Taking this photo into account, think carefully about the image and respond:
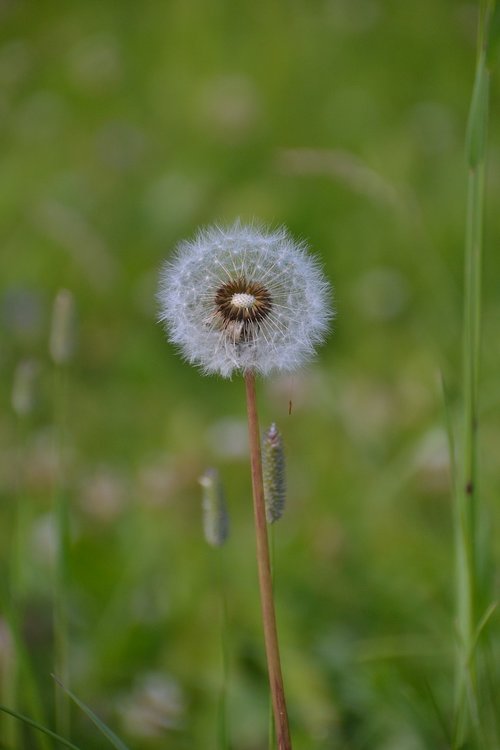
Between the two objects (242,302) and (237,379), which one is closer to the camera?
(242,302)

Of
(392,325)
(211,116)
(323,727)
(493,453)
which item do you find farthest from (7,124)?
(323,727)

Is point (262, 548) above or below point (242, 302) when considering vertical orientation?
below

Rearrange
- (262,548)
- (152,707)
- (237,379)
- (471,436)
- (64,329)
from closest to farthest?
1. (262,548)
2. (471,436)
3. (64,329)
4. (152,707)
5. (237,379)

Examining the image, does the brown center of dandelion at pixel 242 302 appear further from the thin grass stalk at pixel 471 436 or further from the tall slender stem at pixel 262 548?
the thin grass stalk at pixel 471 436

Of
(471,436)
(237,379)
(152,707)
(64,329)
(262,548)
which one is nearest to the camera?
(262,548)

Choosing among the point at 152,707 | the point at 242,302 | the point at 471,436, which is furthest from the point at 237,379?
the point at 242,302

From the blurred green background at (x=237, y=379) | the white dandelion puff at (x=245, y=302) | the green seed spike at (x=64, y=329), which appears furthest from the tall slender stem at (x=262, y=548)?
the green seed spike at (x=64, y=329)

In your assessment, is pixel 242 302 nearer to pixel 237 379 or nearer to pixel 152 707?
pixel 152 707

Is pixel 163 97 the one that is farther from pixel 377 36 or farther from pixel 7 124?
pixel 377 36

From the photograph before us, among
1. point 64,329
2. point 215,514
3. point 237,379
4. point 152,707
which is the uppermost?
point 237,379
